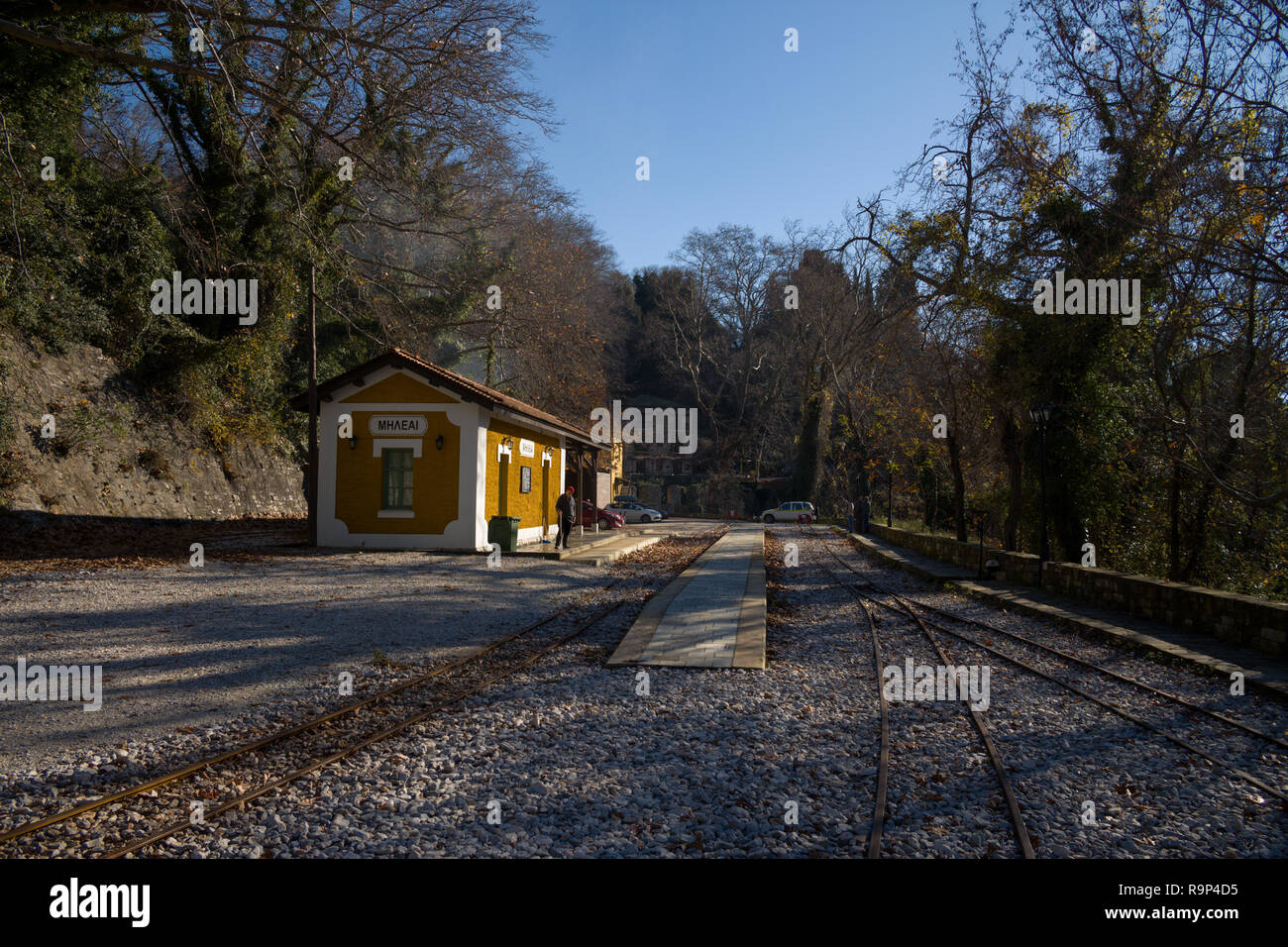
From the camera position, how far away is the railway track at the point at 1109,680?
5168mm

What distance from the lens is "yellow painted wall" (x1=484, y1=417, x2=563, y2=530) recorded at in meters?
19.2

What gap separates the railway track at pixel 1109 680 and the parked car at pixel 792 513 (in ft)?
110

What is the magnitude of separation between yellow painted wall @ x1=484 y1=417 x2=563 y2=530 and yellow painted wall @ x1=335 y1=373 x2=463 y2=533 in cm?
100

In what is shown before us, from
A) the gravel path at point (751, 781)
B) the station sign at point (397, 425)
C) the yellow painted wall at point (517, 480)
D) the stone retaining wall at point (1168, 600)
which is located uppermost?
the station sign at point (397, 425)

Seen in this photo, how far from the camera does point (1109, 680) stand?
25.4ft

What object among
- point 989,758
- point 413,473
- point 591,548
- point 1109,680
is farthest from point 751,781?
point 591,548

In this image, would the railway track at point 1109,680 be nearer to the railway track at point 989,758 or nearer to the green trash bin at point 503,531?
the railway track at point 989,758

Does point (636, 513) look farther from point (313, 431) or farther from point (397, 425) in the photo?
point (313, 431)

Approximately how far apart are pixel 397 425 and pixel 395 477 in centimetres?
132

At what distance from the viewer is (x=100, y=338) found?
66.1ft

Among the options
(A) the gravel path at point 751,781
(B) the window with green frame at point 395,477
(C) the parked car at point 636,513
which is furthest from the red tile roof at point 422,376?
(C) the parked car at point 636,513

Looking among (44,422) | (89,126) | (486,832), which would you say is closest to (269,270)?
(89,126)

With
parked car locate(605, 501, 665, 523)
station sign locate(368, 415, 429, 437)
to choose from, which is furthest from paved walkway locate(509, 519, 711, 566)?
parked car locate(605, 501, 665, 523)

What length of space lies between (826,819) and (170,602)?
9.92 meters
